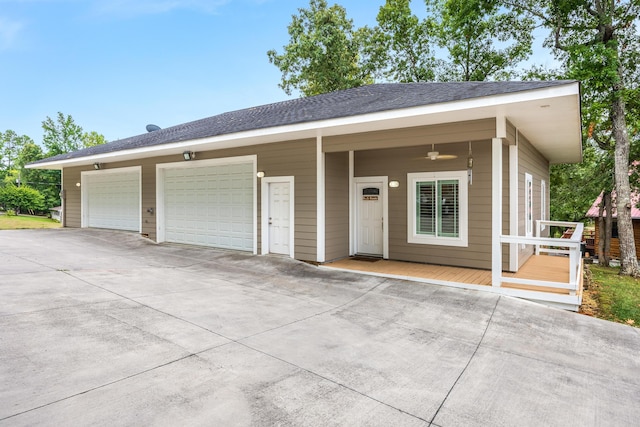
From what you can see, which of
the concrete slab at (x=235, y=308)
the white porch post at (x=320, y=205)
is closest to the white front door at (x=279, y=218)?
the white porch post at (x=320, y=205)

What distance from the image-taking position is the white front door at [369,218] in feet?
27.4

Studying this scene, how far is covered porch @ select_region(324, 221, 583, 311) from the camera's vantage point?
5059mm

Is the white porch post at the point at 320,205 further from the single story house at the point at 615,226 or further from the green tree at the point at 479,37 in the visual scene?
the single story house at the point at 615,226

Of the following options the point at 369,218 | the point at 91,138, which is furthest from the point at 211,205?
the point at 91,138

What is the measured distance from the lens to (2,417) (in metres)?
2.05

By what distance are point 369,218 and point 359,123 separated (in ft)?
10.2

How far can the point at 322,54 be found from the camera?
18453 millimetres

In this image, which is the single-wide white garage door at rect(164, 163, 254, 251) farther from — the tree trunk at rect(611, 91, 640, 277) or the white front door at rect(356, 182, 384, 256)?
the tree trunk at rect(611, 91, 640, 277)

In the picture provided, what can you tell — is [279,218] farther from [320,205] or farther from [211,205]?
[211,205]

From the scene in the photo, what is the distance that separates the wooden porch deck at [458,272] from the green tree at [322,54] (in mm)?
13894

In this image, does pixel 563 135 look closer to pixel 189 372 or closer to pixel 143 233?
A: pixel 189 372

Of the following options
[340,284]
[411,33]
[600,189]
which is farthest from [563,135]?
[411,33]

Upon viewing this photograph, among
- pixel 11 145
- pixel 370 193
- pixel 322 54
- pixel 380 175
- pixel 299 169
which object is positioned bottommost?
pixel 370 193

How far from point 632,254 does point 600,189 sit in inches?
123
